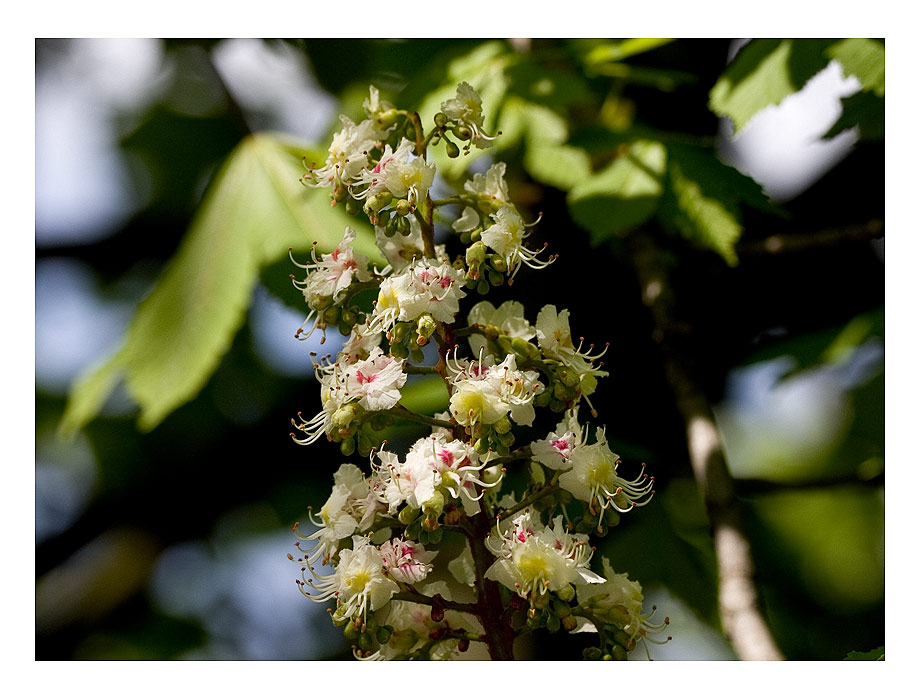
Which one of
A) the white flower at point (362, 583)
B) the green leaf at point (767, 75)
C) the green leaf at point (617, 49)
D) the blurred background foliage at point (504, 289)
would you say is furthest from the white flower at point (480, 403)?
the green leaf at point (617, 49)

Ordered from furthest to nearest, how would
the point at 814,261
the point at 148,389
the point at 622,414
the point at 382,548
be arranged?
the point at 814,261 < the point at 622,414 < the point at 148,389 < the point at 382,548

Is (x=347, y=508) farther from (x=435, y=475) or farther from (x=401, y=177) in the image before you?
(x=401, y=177)

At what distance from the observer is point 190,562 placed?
4.48 feet

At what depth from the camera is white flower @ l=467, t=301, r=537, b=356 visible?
0.53 meters

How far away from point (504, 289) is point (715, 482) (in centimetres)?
35

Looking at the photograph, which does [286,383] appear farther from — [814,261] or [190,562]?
[814,261]

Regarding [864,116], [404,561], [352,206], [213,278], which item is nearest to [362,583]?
[404,561]

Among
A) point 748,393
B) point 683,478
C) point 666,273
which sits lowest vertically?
point 683,478

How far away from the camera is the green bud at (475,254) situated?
0.51 m

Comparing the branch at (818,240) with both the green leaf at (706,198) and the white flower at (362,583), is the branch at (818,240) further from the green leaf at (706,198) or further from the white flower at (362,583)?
the white flower at (362,583)

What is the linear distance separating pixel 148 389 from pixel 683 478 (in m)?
0.66

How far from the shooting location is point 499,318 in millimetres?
533
